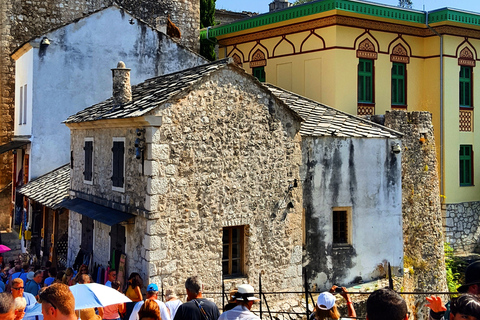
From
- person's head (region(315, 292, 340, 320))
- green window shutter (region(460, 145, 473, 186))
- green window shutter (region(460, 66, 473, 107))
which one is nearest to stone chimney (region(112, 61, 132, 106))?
person's head (region(315, 292, 340, 320))

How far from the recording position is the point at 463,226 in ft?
69.6

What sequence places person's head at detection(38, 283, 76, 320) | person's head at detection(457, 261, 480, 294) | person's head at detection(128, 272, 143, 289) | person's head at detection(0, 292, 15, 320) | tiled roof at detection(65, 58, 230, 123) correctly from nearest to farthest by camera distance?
person's head at detection(38, 283, 76, 320) → person's head at detection(0, 292, 15, 320) → person's head at detection(457, 261, 480, 294) → person's head at detection(128, 272, 143, 289) → tiled roof at detection(65, 58, 230, 123)

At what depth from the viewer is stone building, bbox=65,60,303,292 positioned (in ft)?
36.8

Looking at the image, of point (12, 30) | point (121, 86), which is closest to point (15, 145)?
point (12, 30)

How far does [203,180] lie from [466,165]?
13.2 metres

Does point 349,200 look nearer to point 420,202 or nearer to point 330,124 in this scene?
point 330,124

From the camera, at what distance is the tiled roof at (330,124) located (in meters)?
13.9

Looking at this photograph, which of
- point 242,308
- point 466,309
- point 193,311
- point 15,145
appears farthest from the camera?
point 15,145

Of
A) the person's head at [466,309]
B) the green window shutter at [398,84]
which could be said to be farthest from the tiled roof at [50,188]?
the person's head at [466,309]

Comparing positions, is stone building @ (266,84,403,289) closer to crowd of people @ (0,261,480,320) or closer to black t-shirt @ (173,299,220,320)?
crowd of people @ (0,261,480,320)

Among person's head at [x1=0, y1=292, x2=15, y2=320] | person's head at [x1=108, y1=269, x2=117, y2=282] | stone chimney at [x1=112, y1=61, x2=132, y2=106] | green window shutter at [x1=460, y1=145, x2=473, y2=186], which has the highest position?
stone chimney at [x1=112, y1=61, x2=132, y2=106]

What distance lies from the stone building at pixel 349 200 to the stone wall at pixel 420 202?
4.95 ft

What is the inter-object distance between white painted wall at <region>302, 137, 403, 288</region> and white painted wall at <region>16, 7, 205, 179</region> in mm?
8689

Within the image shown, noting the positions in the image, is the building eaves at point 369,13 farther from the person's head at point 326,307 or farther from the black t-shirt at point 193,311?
the person's head at point 326,307
